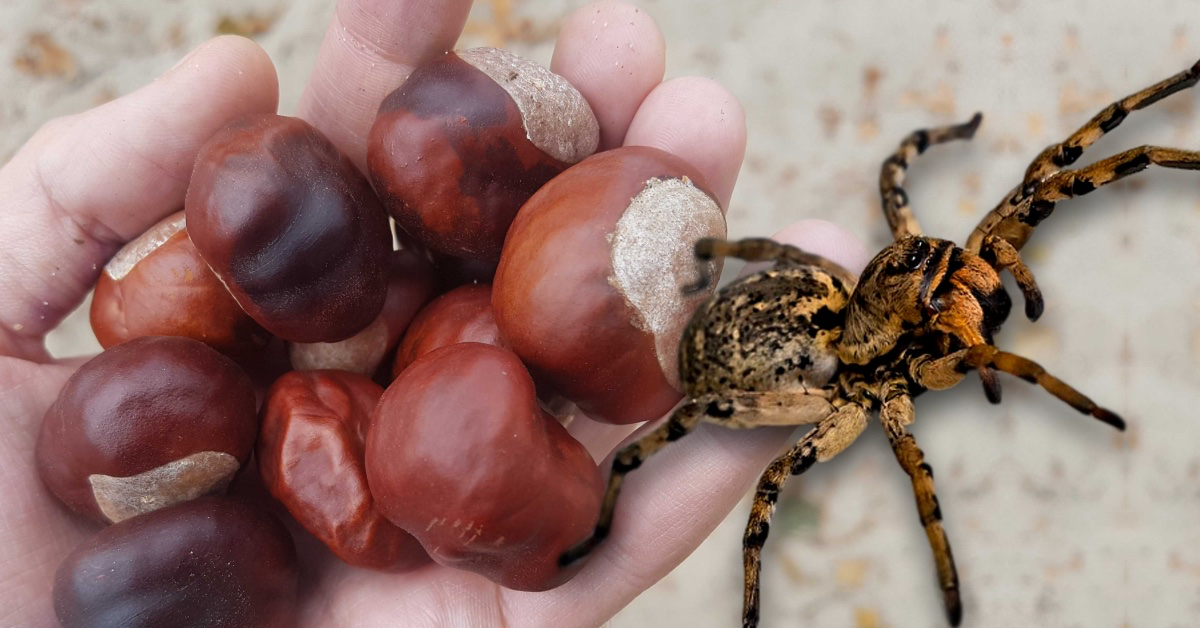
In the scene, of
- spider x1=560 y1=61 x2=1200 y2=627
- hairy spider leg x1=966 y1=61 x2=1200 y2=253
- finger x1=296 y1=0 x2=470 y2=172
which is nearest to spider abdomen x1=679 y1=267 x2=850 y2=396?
spider x1=560 y1=61 x2=1200 y2=627

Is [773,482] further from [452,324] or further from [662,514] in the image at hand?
[452,324]

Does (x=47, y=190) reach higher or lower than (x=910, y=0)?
lower

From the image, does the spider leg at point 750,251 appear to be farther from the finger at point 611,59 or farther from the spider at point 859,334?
the finger at point 611,59

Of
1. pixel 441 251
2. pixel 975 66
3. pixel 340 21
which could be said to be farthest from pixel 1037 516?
pixel 340 21

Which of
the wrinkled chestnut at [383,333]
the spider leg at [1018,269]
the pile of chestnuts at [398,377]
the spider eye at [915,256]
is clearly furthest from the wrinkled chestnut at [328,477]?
the spider leg at [1018,269]

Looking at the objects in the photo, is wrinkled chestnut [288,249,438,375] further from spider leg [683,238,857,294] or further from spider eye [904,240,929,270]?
spider eye [904,240,929,270]

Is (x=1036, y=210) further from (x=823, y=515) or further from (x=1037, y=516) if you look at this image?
(x=823, y=515)
